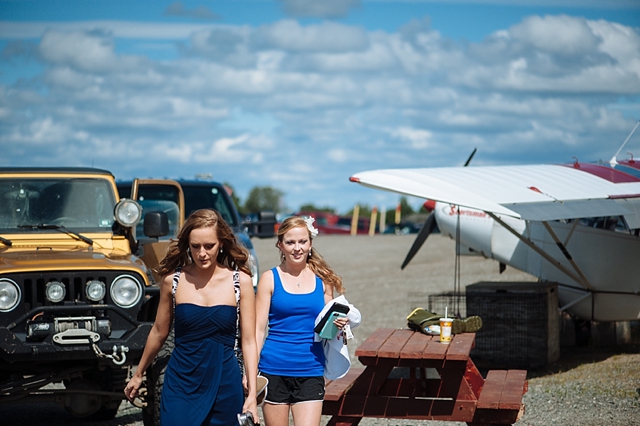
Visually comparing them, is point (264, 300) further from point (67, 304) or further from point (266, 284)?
point (67, 304)

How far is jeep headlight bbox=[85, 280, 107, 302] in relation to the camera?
6438 millimetres

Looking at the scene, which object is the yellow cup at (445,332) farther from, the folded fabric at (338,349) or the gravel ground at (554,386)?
the folded fabric at (338,349)

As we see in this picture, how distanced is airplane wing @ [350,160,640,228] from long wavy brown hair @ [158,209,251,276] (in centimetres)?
394

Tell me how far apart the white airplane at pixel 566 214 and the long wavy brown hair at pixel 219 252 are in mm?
4067

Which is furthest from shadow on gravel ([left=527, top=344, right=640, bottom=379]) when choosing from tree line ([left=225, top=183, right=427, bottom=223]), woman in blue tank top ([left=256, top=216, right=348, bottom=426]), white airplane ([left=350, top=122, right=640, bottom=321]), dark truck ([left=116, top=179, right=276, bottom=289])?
tree line ([left=225, top=183, right=427, bottom=223])

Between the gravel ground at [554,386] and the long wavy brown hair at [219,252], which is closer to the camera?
the long wavy brown hair at [219,252]

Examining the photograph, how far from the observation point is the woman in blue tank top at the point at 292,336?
465 centimetres

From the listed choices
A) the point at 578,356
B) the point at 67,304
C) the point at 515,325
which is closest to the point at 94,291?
the point at 67,304

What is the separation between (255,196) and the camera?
70688 millimetres

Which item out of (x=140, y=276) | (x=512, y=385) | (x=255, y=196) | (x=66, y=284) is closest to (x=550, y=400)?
(x=512, y=385)

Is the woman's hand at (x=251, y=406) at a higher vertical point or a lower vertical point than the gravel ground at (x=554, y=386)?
higher

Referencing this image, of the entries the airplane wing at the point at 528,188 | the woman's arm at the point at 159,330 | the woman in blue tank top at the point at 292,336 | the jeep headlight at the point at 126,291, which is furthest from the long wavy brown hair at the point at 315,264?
the airplane wing at the point at 528,188

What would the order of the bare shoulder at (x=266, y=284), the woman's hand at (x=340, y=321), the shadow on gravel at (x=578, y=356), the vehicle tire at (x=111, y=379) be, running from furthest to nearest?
the shadow on gravel at (x=578, y=356), the vehicle tire at (x=111, y=379), the bare shoulder at (x=266, y=284), the woman's hand at (x=340, y=321)

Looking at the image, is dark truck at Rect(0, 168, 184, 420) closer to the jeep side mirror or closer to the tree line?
the jeep side mirror
